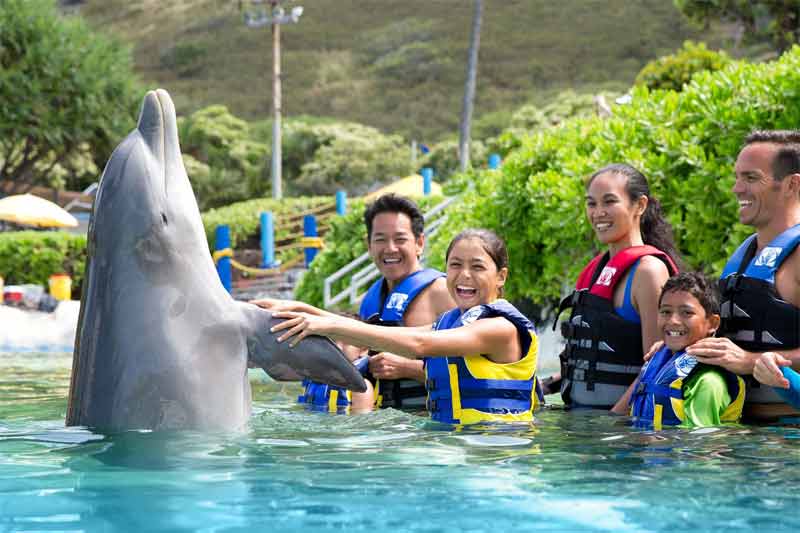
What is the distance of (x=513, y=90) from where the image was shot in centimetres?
6962

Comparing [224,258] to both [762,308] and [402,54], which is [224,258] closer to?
[762,308]

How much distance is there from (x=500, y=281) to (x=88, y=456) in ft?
7.06

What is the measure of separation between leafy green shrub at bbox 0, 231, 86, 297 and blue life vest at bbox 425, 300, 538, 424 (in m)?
21.2

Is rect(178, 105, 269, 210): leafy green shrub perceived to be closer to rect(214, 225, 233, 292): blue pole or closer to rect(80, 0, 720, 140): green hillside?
rect(80, 0, 720, 140): green hillside

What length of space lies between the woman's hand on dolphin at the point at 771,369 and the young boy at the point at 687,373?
38 centimetres

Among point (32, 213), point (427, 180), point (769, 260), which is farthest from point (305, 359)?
point (32, 213)

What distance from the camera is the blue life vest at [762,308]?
4801mm

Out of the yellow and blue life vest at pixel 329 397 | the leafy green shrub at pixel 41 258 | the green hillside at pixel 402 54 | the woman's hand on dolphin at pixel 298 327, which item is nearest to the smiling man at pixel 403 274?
the yellow and blue life vest at pixel 329 397

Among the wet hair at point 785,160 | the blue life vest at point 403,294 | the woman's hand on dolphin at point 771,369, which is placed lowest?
the woman's hand on dolphin at point 771,369

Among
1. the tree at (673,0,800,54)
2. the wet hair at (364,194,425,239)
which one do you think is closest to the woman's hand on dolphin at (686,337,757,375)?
the wet hair at (364,194,425,239)

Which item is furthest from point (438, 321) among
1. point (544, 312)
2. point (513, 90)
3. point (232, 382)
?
point (513, 90)

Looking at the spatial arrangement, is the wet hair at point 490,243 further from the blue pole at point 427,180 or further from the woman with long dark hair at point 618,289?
the blue pole at point 427,180

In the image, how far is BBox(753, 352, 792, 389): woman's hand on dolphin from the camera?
4.49 metres

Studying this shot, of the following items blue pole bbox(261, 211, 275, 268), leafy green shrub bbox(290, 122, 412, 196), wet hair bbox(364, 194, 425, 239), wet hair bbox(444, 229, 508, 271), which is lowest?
wet hair bbox(444, 229, 508, 271)
